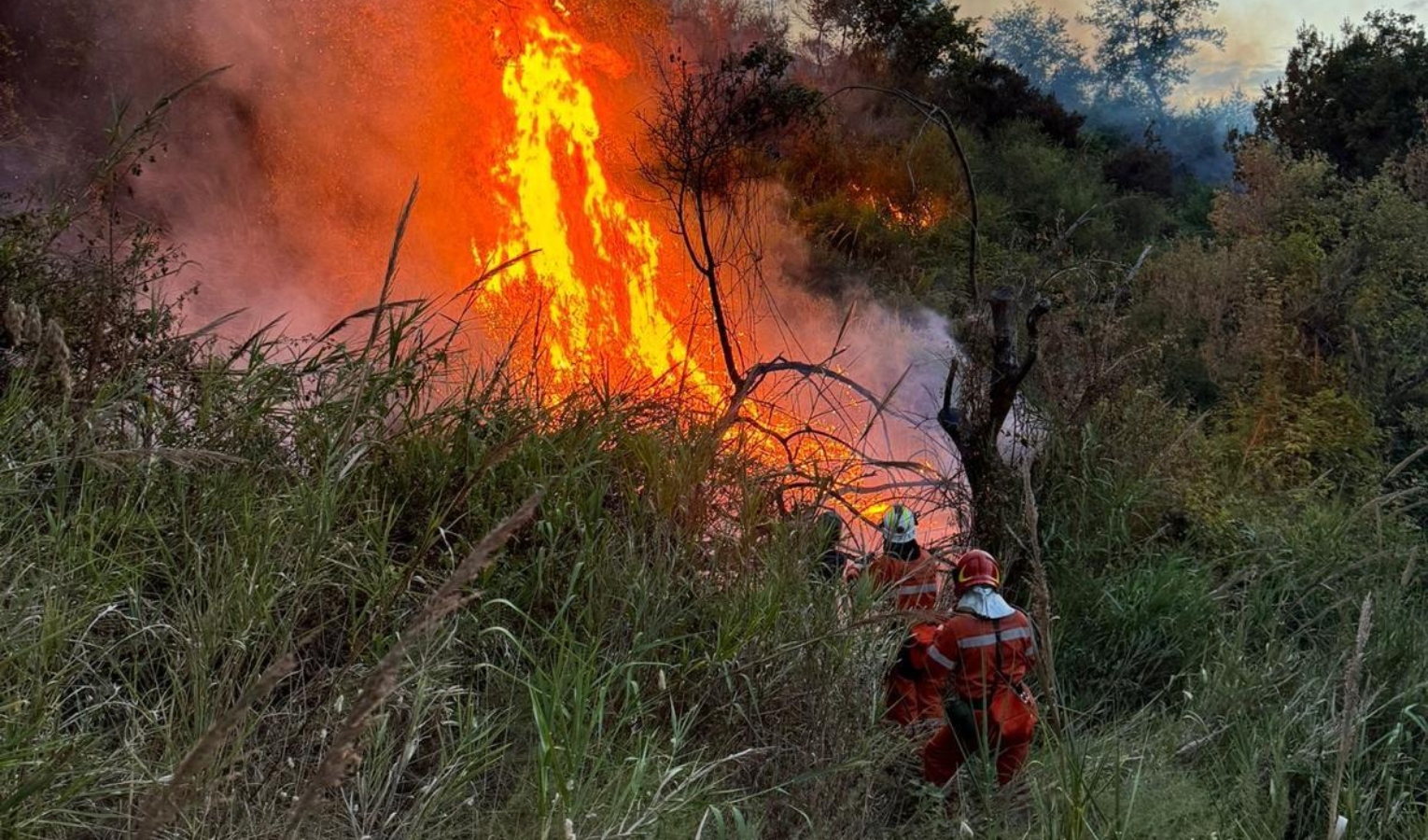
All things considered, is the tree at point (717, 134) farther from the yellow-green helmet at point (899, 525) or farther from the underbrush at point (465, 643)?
the underbrush at point (465, 643)

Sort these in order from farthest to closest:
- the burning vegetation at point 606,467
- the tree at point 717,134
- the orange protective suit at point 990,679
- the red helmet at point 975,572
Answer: the tree at point 717,134 < the red helmet at point 975,572 < the orange protective suit at point 990,679 < the burning vegetation at point 606,467

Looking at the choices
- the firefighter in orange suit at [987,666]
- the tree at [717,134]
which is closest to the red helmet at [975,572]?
the firefighter in orange suit at [987,666]

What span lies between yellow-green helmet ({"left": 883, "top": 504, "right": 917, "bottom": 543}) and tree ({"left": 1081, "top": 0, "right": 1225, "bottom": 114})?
1100 inches

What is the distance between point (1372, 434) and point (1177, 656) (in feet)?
17.9

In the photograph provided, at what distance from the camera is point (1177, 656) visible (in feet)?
15.6

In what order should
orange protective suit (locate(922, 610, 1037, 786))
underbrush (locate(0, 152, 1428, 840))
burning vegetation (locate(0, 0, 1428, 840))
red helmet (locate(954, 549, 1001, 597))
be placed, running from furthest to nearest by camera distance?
red helmet (locate(954, 549, 1001, 597)), orange protective suit (locate(922, 610, 1037, 786)), burning vegetation (locate(0, 0, 1428, 840)), underbrush (locate(0, 152, 1428, 840))

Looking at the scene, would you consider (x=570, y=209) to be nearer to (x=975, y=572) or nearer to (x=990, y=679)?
(x=975, y=572)

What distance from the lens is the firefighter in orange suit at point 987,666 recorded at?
3441 mm

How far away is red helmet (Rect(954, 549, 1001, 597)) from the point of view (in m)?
3.72

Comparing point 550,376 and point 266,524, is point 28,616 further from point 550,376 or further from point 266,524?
point 550,376

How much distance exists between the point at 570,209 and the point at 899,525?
5962 millimetres

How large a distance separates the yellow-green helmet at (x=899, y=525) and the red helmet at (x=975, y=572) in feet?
1.28

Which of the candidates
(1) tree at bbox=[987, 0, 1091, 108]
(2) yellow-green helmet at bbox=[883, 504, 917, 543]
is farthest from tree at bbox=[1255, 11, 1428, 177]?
(2) yellow-green helmet at bbox=[883, 504, 917, 543]

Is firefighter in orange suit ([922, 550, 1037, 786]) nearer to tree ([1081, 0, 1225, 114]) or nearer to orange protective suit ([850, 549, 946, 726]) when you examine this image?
orange protective suit ([850, 549, 946, 726])
